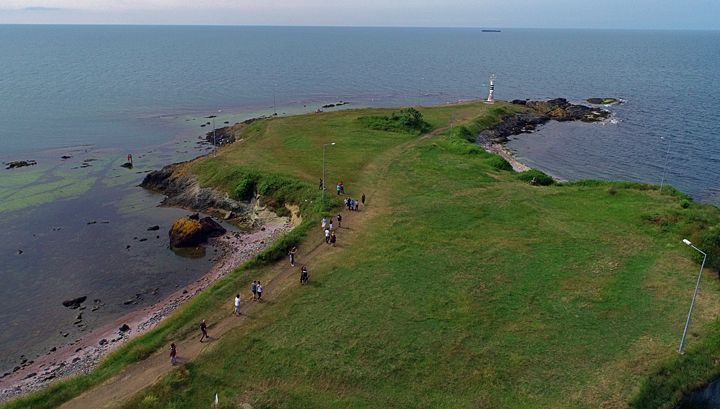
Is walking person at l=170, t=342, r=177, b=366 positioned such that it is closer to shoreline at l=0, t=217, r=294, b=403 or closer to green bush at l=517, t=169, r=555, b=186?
shoreline at l=0, t=217, r=294, b=403

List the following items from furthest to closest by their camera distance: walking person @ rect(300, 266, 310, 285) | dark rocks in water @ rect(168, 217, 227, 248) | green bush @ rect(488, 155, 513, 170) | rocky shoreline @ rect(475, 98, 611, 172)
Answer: rocky shoreline @ rect(475, 98, 611, 172) → green bush @ rect(488, 155, 513, 170) → dark rocks in water @ rect(168, 217, 227, 248) → walking person @ rect(300, 266, 310, 285)

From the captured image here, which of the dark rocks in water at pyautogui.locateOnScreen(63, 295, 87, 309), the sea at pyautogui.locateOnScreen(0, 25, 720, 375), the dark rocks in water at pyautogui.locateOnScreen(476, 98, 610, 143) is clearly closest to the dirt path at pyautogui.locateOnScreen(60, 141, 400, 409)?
the sea at pyautogui.locateOnScreen(0, 25, 720, 375)

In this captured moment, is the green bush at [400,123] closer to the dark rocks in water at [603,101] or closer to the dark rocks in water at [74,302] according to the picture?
the dark rocks in water at [74,302]

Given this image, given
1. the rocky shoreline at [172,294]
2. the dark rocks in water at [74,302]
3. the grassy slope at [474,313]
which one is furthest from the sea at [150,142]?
the grassy slope at [474,313]

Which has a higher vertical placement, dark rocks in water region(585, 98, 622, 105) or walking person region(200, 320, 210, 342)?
dark rocks in water region(585, 98, 622, 105)

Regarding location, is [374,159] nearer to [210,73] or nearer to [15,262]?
[15,262]

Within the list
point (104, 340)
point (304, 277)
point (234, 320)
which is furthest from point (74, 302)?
point (304, 277)
